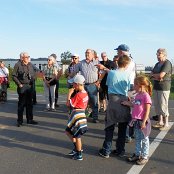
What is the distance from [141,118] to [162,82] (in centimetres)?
269

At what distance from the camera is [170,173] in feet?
17.4

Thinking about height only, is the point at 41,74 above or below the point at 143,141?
above

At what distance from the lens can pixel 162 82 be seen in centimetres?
822

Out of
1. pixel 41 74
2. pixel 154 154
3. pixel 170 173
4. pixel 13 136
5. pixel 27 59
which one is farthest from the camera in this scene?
pixel 41 74

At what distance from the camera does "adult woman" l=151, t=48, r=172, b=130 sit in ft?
26.5

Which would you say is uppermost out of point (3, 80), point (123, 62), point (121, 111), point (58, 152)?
point (123, 62)

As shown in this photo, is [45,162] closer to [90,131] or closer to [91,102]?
[90,131]

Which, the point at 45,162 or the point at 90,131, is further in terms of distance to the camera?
the point at 90,131

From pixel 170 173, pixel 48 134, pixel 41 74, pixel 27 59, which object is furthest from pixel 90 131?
pixel 41 74

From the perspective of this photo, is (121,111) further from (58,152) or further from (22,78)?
(22,78)

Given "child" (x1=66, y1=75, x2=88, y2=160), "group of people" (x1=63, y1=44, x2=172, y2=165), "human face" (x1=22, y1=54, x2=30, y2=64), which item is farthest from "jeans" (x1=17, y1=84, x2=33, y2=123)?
"child" (x1=66, y1=75, x2=88, y2=160)

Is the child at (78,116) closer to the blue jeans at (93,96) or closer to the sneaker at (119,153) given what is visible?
the sneaker at (119,153)

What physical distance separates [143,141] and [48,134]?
289cm

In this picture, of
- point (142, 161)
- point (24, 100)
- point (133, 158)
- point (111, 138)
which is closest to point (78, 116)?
point (111, 138)
